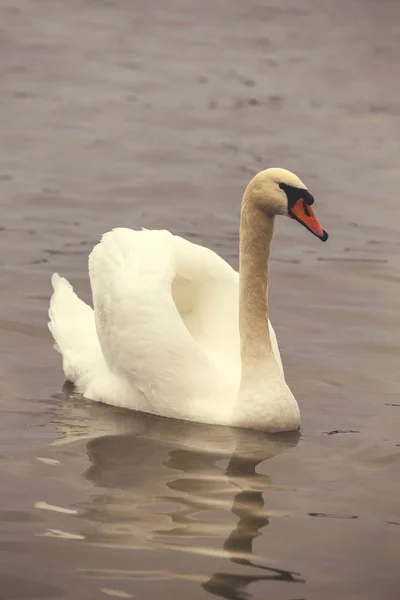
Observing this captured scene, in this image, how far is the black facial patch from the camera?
7.91 metres

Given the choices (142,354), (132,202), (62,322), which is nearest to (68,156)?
(132,202)

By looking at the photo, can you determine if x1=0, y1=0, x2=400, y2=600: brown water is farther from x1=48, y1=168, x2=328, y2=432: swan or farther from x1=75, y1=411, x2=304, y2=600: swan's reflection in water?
x1=48, y1=168, x2=328, y2=432: swan

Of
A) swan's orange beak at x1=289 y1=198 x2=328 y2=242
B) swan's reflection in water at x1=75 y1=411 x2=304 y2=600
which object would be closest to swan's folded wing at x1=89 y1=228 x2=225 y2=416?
swan's reflection in water at x1=75 y1=411 x2=304 y2=600

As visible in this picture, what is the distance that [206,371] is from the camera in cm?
846

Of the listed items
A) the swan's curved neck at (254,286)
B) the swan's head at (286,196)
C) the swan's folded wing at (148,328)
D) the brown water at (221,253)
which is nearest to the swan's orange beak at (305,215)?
the swan's head at (286,196)

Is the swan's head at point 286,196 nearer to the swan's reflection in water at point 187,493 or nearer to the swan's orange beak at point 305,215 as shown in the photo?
the swan's orange beak at point 305,215

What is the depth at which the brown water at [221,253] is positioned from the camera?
6.68 meters

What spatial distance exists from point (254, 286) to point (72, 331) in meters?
1.50

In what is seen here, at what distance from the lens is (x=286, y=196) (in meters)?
7.97

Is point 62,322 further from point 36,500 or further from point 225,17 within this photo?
point 225,17

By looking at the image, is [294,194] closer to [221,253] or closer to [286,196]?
[286,196]

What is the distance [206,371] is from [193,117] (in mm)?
8317

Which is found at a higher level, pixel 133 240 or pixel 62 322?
pixel 133 240

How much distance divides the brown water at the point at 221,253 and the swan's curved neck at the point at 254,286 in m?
0.44
